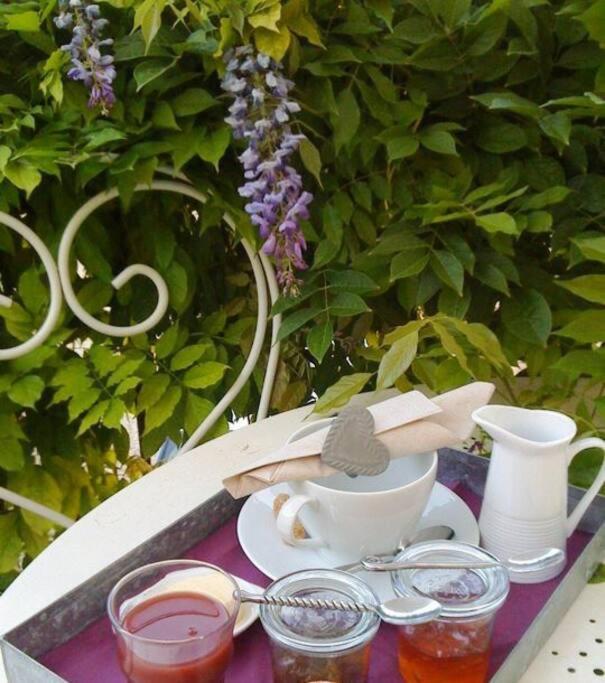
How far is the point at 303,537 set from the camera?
0.63m

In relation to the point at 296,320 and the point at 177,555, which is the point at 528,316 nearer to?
the point at 296,320

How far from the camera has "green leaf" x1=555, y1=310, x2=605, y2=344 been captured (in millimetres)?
838

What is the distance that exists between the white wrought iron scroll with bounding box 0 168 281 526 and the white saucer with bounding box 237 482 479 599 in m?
0.42

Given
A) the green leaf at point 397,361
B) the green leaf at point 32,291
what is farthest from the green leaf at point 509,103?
the green leaf at point 32,291

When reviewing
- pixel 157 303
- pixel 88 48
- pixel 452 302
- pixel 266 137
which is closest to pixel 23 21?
pixel 88 48

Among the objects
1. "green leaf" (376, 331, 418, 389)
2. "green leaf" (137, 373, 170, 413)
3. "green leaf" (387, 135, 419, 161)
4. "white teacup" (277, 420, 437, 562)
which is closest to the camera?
"white teacup" (277, 420, 437, 562)

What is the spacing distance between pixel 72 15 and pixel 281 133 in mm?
268

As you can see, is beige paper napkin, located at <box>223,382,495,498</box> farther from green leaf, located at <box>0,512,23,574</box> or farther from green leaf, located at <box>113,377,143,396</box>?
green leaf, located at <box>0,512,23,574</box>

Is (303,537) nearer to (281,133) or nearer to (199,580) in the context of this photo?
(199,580)

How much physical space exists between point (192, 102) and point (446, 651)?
0.71m

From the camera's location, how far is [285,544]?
2.13ft

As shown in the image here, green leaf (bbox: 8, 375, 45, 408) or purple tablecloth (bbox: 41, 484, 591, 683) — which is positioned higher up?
purple tablecloth (bbox: 41, 484, 591, 683)

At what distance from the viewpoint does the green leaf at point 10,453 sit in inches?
41.6

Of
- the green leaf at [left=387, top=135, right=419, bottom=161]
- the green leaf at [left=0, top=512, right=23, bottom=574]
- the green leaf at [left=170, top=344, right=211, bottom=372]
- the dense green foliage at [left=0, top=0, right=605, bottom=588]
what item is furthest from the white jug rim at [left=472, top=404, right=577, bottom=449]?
the green leaf at [left=0, top=512, right=23, bottom=574]
